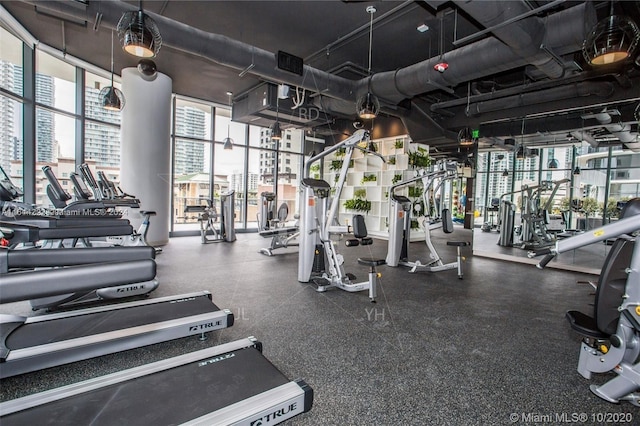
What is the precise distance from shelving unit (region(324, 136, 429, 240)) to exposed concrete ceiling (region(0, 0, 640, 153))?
2.00 metres

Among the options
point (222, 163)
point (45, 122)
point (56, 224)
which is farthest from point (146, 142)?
point (56, 224)

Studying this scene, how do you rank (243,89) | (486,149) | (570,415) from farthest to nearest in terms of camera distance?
(243,89), (486,149), (570,415)

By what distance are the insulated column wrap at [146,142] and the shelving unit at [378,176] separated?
4967 mm

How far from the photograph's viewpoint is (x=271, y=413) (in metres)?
1.48

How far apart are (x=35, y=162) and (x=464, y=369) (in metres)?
6.92

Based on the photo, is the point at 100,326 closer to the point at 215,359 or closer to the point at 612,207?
the point at 215,359

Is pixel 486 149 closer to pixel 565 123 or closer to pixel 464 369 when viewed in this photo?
pixel 565 123

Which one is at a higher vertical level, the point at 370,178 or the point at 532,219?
the point at 370,178

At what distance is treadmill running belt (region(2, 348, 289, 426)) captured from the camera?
1384 mm

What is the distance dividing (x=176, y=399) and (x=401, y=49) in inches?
229

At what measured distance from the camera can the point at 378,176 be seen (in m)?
9.55

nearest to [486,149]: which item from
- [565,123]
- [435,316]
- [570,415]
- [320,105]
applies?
[565,123]

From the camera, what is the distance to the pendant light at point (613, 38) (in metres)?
2.74

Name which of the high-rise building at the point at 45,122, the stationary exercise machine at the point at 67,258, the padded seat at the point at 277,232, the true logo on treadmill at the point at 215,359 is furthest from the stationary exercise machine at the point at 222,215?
the stationary exercise machine at the point at 67,258
